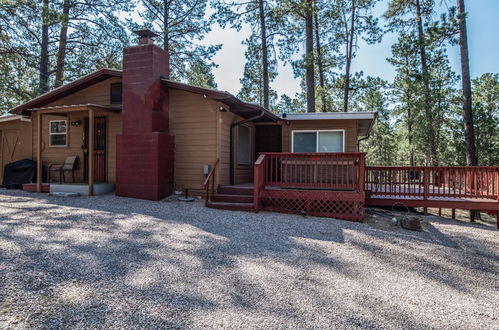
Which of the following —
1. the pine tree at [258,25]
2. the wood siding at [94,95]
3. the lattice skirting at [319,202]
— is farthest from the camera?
the pine tree at [258,25]

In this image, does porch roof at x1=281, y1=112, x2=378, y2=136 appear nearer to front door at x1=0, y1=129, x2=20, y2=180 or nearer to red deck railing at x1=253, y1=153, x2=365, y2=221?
red deck railing at x1=253, y1=153, x2=365, y2=221

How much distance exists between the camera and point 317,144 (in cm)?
981

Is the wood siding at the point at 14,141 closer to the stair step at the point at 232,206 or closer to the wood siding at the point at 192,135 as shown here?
the wood siding at the point at 192,135

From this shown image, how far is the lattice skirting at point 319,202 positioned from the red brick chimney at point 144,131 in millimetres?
2678

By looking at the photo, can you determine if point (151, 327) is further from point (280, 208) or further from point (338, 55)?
point (338, 55)

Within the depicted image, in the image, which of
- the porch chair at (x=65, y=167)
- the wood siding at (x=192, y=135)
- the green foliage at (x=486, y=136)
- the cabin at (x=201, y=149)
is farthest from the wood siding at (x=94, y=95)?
the green foliage at (x=486, y=136)

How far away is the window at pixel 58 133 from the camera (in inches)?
398

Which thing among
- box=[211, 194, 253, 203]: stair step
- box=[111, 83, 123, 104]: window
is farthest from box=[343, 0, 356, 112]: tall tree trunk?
box=[111, 83, 123, 104]: window

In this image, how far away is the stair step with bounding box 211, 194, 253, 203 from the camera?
763cm

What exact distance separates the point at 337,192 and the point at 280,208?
1.28 m

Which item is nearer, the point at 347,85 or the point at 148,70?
the point at 148,70

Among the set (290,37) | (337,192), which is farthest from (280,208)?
(290,37)

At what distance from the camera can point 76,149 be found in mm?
9875

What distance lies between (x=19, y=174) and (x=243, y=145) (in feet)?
22.8
